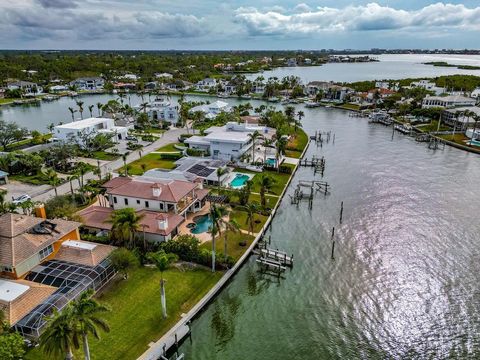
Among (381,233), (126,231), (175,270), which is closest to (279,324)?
(175,270)

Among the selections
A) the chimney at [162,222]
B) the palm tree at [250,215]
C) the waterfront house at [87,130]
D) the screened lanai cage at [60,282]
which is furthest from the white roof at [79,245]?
the waterfront house at [87,130]

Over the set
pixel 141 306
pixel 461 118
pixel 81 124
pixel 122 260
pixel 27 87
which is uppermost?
pixel 27 87

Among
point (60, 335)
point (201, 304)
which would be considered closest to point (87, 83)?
point (201, 304)

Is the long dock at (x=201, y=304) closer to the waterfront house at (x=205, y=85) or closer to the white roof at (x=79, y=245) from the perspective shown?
the white roof at (x=79, y=245)

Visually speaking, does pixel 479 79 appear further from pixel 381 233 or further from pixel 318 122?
pixel 381 233

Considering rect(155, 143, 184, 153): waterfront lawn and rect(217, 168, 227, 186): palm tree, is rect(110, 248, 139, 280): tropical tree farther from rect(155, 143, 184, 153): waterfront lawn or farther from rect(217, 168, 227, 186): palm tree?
rect(155, 143, 184, 153): waterfront lawn

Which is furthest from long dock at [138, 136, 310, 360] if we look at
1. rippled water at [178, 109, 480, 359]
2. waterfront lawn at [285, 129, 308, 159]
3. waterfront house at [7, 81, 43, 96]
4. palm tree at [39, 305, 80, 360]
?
waterfront house at [7, 81, 43, 96]

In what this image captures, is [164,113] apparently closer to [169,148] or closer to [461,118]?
[169,148]
